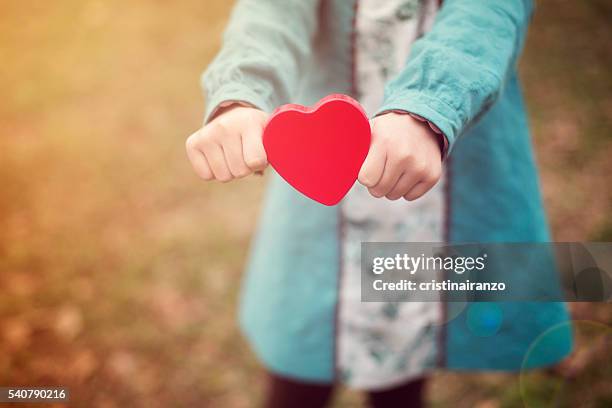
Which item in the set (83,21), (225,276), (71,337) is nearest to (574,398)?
(225,276)

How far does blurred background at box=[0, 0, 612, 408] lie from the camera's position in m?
1.78

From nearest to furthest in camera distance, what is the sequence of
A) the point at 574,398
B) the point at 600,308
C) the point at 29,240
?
the point at 574,398
the point at 600,308
the point at 29,240

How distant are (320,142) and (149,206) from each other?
189 cm

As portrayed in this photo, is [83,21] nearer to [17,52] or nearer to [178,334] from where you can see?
[17,52]

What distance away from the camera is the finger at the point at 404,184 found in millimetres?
558

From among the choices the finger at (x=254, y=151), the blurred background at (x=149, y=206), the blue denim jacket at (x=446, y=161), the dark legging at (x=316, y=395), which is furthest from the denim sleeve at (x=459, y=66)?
the blurred background at (x=149, y=206)

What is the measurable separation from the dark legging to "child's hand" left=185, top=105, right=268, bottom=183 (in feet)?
2.30

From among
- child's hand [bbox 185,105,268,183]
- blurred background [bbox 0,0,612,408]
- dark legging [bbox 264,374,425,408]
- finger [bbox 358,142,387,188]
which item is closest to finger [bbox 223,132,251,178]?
child's hand [bbox 185,105,268,183]

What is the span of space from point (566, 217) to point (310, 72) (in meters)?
1.67

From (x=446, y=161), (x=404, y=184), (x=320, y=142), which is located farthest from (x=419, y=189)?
(x=446, y=161)

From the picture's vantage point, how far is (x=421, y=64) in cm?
61

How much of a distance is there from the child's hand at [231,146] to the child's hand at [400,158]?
12cm

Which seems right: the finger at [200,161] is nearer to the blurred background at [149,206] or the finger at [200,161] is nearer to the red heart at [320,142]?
the red heart at [320,142]

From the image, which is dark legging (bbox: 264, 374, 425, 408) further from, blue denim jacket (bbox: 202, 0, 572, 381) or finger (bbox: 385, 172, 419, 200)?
finger (bbox: 385, 172, 419, 200)
